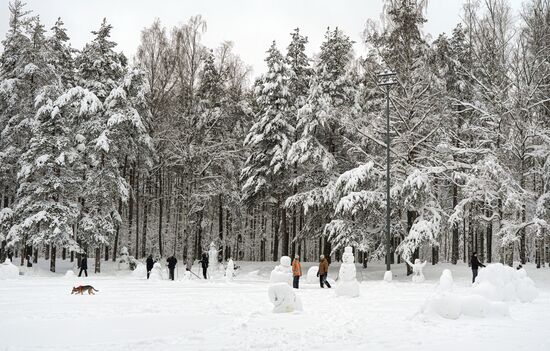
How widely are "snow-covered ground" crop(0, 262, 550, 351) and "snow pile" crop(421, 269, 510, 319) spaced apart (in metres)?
0.18

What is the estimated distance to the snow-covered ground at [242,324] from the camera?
28.1 ft

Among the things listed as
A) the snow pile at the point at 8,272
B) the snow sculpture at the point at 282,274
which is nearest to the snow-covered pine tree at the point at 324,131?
the snow sculpture at the point at 282,274

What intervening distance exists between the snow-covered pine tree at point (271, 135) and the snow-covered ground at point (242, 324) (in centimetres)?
1563

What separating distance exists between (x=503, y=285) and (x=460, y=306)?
12.1 ft

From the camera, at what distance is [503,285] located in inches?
565

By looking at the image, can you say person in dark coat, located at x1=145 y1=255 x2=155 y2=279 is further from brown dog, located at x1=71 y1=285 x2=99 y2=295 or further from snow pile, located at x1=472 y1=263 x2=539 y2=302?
snow pile, located at x1=472 y1=263 x2=539 y2=302

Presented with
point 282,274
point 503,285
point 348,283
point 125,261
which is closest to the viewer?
point 503,285

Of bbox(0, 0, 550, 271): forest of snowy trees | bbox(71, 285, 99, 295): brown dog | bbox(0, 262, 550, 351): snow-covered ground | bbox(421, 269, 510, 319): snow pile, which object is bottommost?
bbox(71, 285, 99, 295): brown dog

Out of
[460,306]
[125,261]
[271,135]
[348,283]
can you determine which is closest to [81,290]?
[348,283]

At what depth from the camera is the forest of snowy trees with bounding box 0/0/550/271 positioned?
2486cm

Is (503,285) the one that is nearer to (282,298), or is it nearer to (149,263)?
(282,298)

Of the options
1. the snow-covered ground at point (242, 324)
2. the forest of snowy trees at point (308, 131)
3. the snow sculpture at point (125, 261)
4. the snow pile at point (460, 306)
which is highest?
the forest of snowy trees at point (308, 131)

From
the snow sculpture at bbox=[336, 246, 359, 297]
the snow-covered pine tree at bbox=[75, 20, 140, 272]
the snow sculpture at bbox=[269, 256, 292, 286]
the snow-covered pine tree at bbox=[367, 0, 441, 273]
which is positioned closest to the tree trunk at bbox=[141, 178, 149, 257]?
the snow-covered pine tree at bbox=[75, 20, 140, 272]

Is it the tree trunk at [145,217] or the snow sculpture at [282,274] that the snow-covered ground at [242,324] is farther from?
the tree trunk at [145,217]
